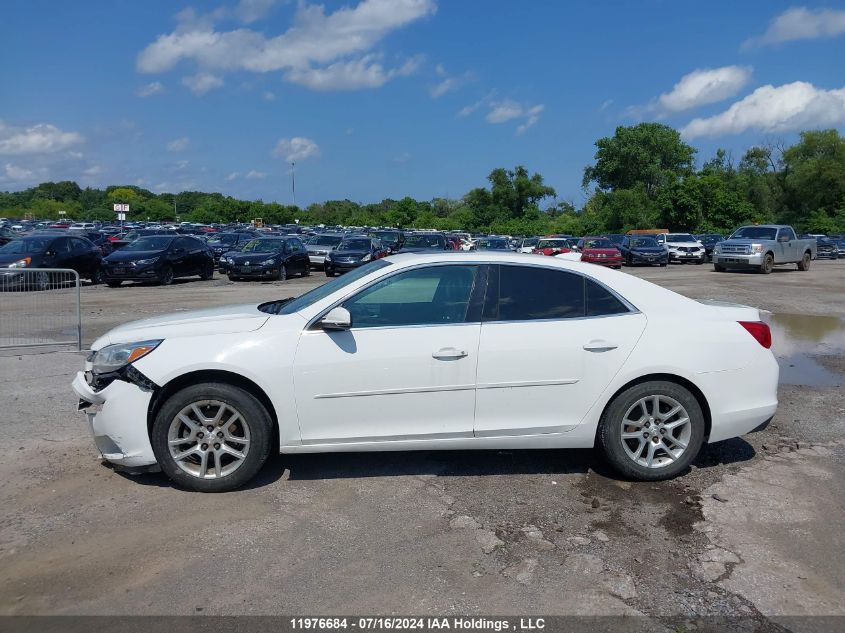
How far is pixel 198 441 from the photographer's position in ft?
16.3

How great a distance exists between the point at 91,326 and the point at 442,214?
4447 inches

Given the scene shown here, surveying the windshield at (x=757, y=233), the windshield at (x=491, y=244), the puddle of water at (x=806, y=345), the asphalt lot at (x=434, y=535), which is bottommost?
the asphalt lot at (x=434, y=535)

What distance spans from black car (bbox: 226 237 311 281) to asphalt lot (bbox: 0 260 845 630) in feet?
61.2

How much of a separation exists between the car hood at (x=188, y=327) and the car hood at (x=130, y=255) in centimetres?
1844

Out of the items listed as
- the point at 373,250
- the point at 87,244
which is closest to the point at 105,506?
the point at 87,244

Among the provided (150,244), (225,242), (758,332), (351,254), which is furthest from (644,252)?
(758,332)

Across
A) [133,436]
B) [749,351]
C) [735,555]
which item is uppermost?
[749,351]

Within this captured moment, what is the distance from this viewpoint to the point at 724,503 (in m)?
4.98

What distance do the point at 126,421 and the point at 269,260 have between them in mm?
20626

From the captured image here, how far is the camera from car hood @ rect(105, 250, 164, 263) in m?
22.5

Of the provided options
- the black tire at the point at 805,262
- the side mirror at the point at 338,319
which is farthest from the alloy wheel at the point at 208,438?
the black tire at the point at 805,262

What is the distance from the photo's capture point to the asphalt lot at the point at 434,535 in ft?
12.2

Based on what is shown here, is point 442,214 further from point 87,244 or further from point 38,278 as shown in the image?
point 38,278

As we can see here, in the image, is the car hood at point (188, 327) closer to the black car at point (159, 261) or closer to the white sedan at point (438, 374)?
the white sedan at point (438, 374)
